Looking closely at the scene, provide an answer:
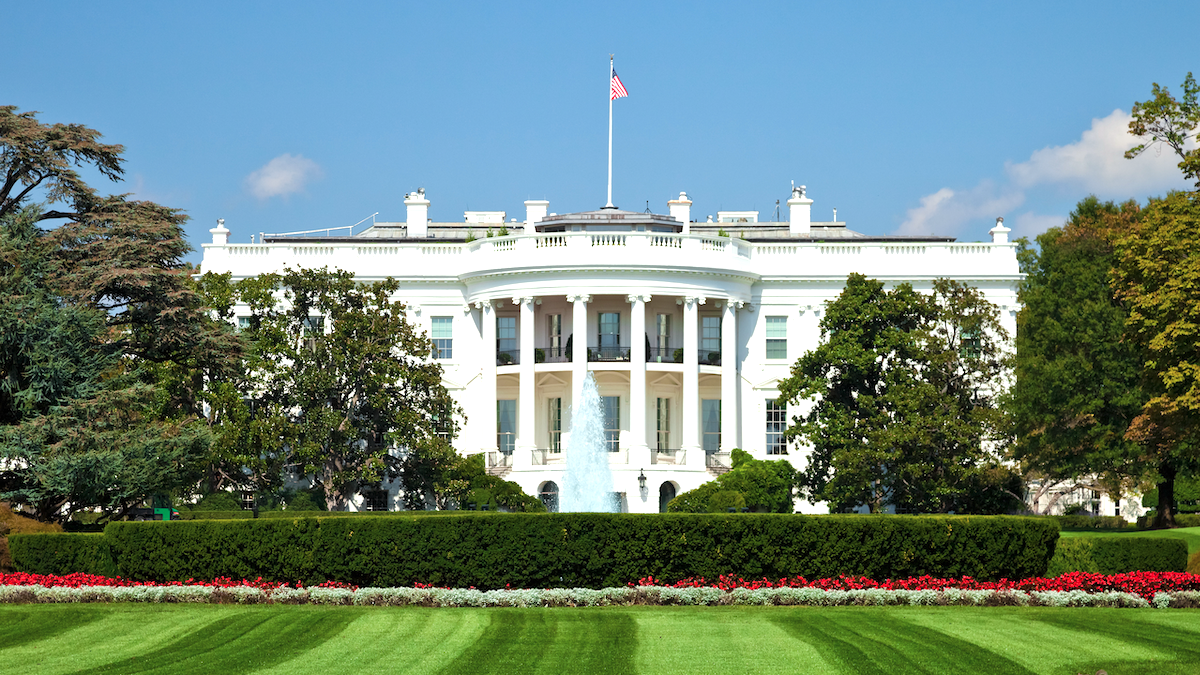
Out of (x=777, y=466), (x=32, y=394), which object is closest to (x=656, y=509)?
(x=777, y=466)

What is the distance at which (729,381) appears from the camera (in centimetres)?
5562

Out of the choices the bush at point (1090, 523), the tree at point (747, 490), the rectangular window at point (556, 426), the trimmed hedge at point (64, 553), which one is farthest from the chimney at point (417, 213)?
the trimmed hedge at point (64, 553)

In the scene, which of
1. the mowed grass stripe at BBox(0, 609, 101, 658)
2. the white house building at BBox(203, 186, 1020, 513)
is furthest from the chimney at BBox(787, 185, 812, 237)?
the mowed grass stripe at BBox(0, 609, 101, 658)

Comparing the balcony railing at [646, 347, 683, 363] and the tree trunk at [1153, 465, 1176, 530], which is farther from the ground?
the balcony railing at [646, 347, 683, 363]

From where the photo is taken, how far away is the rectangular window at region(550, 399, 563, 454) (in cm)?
5688

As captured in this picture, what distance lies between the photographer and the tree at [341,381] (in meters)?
47.8

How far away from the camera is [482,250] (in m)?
56.8

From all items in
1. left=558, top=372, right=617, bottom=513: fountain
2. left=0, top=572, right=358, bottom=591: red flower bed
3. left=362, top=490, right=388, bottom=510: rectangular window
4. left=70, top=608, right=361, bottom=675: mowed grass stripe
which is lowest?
left=70, top=608, right=361, bottom=675: mowed grass stripe

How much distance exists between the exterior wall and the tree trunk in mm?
9983

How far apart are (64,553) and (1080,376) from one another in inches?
1307

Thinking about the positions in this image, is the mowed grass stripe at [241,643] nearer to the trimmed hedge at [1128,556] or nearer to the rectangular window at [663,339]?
the trimmed hedge at [1128,556]

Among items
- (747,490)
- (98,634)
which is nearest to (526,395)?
(747,490)

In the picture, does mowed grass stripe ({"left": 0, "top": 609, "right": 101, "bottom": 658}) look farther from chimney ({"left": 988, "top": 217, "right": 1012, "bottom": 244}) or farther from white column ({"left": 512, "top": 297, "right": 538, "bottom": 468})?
chimney ({"left": 988, "top": 217, "right": 1012, "bottom": 244})

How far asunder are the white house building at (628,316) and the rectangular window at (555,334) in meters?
0.05
